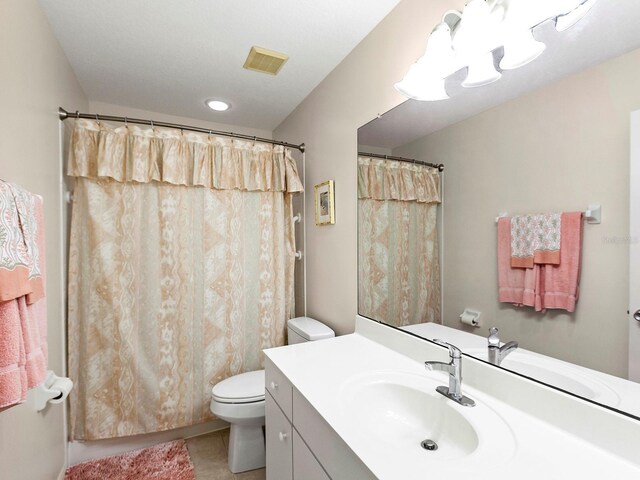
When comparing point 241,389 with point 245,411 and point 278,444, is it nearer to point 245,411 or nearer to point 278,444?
point 245,411

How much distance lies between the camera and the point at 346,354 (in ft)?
4.44

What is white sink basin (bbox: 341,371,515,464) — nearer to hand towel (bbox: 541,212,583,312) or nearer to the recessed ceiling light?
hand towel (bbox: 541,212,583,312)

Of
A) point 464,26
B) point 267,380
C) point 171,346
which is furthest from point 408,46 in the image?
point 171,346

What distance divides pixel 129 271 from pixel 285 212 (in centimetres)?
108

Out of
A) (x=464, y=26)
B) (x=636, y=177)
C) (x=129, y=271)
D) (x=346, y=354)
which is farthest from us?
(x=129, y=271)

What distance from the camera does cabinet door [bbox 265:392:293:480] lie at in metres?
1.14

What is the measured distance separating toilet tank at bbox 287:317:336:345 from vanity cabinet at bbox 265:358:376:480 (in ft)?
1.65

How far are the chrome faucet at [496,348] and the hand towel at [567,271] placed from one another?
6.6 inches

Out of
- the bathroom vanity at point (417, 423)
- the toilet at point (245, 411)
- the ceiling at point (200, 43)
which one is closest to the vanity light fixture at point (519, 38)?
the ceiling at point (200, 43)

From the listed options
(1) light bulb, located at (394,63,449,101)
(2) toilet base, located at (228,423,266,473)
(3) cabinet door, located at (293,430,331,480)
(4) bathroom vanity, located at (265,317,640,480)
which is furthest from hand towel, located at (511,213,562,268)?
(2) toilet base, located at (228,423,266,473)

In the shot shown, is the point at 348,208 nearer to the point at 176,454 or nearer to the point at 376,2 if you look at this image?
the point at 376,2

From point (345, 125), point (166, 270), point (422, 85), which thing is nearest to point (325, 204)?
point (345, 125)

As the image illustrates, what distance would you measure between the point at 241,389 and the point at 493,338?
1392mm

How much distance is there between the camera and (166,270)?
193 centimetres
